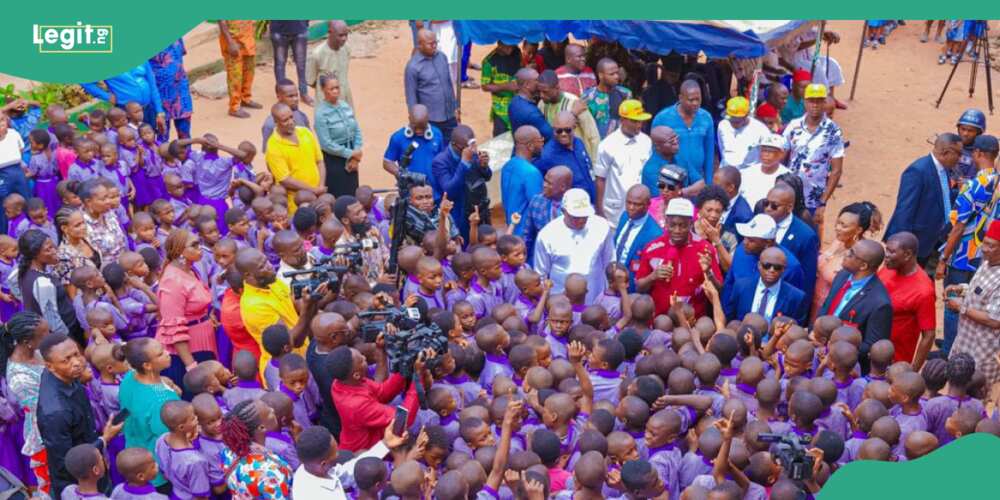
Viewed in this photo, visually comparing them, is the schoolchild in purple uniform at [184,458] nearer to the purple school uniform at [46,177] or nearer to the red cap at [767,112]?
the purple school uniform at [46,177]

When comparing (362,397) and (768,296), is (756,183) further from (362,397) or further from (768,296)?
(362,397)

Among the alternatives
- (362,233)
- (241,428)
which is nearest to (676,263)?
(362,233)

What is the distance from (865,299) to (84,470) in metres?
4.29

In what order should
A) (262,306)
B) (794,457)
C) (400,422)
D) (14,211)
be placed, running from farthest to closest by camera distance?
(14,211)
(262,306)
(400,422)
(794,457)

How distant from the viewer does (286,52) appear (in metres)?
12.6

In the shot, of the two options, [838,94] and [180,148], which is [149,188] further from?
[838,94]

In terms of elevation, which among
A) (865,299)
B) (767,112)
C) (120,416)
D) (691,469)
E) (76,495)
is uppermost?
(767,112)

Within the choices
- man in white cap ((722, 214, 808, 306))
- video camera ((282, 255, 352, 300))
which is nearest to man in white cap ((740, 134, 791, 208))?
man in white cap ((722, 214, 808, 306))

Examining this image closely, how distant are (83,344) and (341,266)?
6.22 ft

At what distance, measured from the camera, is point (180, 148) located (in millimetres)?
8984

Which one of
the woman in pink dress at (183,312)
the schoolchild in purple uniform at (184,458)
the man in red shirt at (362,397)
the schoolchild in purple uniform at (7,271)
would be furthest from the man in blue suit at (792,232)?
the schoolchild in purple uniform at (7,271)

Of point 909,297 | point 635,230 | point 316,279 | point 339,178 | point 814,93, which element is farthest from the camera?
point 339,178

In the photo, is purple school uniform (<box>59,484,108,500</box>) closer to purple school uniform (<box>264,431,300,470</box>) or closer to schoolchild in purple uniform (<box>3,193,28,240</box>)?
purple school uniform (<box>264,431,300,470</box>)

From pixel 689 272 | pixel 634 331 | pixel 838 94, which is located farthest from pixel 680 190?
pixel 838 94
